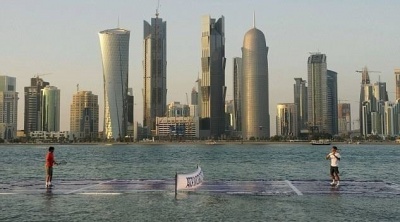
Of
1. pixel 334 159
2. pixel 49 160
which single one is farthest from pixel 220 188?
pixel 49 160

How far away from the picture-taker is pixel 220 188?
28.9 metres

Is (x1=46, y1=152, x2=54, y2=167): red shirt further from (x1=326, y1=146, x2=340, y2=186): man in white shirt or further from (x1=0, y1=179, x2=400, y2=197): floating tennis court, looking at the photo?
(x1=326, y1=146, x2=340, y2=186): man in white shirt

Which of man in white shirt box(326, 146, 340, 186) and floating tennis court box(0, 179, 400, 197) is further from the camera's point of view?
man in white shirt box(326, 146, 340, 186)

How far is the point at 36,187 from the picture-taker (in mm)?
29656

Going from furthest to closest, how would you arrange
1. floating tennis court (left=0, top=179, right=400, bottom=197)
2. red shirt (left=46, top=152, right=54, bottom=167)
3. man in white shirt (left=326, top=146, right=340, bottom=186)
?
red shirt (left=46, top=152, right=54, bottom=167) < man in white shirt (left=326, top=146, right=340, bottom=186) < floating tennis court (left=0, top=179, right=400, bottom=197)

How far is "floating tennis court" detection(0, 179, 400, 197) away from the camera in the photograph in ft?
88.0

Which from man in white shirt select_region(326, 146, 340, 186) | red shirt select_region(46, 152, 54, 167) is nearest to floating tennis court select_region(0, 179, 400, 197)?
man in white shirt select_region(326, 146, 340, 186)

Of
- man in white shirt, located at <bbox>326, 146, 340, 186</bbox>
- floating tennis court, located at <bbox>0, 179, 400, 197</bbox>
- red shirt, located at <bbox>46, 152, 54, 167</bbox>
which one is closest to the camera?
floating tennis court, located at <bbox>0, 179, 400, 197</bbox>

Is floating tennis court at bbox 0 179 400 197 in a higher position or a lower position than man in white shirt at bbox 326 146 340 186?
lower

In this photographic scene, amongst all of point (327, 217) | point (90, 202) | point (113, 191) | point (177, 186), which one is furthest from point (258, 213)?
point (113, 191)

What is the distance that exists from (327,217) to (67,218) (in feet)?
33.3

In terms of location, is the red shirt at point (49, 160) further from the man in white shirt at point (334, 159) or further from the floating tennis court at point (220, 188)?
the man in white shirt at point (334, 159)

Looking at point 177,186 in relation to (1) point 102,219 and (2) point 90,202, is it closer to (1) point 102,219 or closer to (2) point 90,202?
(2) point 90,202

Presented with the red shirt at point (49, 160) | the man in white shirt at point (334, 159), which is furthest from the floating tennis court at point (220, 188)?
the red shirt at point (49, 160)
